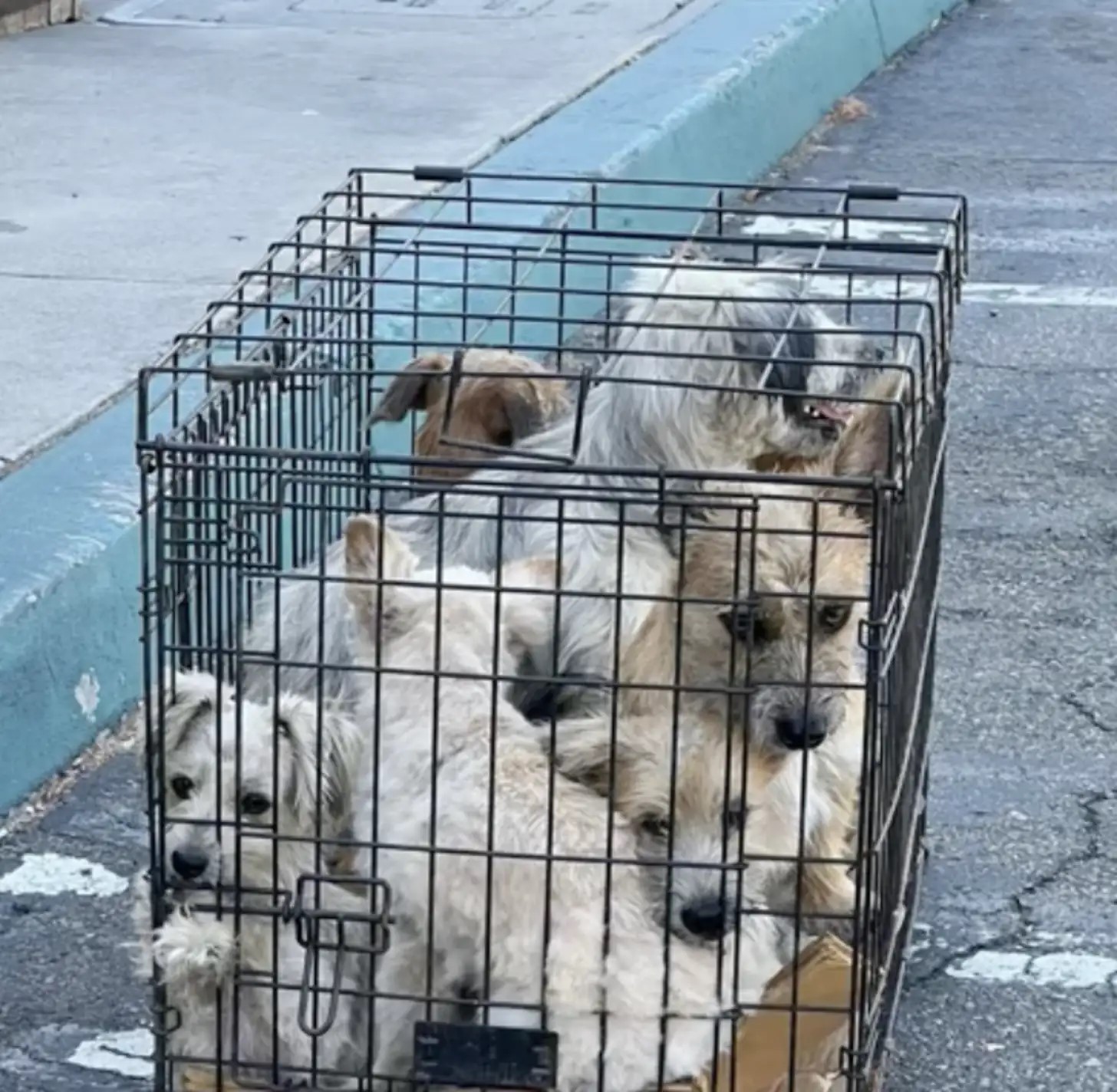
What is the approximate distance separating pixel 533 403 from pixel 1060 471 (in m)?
2.72

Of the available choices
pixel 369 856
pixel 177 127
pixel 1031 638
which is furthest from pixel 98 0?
pixel 369 856

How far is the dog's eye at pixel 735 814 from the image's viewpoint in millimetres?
3203

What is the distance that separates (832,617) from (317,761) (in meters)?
0.74

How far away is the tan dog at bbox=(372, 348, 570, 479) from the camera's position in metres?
4.25

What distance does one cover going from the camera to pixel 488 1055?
10.3 ft

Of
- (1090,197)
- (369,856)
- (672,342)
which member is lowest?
(1090,197)

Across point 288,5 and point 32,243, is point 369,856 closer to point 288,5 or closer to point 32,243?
point 32,243

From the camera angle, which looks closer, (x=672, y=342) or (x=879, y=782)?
(x=879, y=782)

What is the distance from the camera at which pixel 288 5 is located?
11625mm

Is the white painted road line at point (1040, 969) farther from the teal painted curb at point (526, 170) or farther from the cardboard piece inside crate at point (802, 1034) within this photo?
the teal painted curb at point (526, 170)

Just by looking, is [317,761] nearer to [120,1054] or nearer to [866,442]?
[120,1054]

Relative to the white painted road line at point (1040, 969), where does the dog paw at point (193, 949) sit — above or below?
above

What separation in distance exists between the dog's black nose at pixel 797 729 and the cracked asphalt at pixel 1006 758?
0.62 meters

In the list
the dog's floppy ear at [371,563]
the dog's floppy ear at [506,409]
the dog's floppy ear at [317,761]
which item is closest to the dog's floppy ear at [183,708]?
the dog's floppy ear at [317,761]
